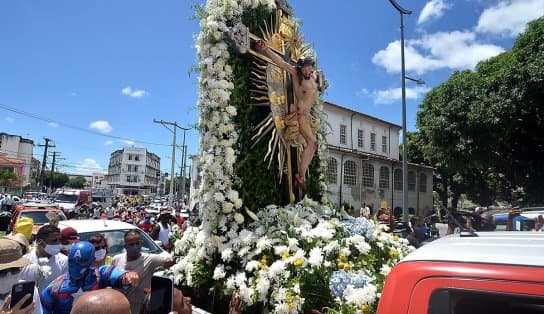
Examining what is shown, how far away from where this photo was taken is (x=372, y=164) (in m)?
33.8

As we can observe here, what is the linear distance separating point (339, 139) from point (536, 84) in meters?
20.0

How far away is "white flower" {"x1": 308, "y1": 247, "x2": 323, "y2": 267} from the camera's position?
12.8ft

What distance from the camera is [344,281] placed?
3.61m

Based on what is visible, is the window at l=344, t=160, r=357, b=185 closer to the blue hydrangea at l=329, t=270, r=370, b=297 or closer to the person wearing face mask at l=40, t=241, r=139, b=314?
the blue hydrangea at l=329, t=270, r=370, b=297

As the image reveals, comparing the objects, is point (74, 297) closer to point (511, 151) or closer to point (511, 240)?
point (511, 240)

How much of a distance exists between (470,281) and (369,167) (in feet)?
108

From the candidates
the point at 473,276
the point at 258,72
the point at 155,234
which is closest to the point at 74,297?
the point at 473,276

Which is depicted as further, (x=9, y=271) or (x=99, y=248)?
(x=99, y=248)

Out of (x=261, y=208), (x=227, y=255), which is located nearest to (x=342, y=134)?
(x=261, y=208)

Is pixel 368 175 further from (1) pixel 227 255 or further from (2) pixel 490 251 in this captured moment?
(2) pixel 490 251

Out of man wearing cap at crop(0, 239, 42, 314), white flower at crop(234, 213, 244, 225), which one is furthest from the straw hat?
white flower at crop(234, 213, 244, 225)

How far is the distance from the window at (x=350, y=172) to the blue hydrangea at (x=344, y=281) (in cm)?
2809

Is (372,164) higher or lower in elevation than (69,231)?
higher

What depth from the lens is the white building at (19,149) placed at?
251 feet
